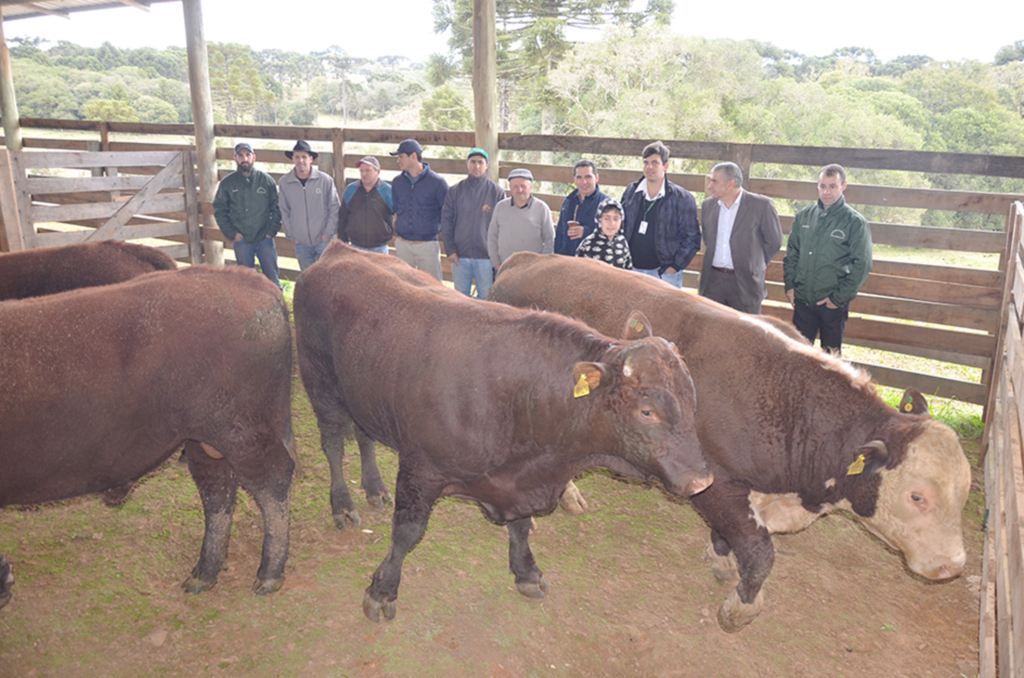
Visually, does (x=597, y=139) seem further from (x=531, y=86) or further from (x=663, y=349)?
(x=531, y=86)

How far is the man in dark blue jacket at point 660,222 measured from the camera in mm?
6223

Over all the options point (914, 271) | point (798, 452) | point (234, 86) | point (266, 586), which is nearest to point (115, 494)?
point (266, 586)

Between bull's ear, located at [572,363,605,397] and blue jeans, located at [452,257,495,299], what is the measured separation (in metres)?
4.61

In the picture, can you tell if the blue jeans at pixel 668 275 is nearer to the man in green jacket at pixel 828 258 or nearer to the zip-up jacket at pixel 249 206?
the man in green jacket at pixel 828 258

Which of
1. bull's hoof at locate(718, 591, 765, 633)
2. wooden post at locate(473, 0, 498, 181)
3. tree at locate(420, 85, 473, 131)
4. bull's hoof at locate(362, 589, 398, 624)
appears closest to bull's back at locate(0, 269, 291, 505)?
bull's hoof at locate(362, 589, 398, 624)

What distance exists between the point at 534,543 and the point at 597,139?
17.6 feet

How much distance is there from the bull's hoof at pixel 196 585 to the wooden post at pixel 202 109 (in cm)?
819

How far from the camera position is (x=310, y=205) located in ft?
27.6

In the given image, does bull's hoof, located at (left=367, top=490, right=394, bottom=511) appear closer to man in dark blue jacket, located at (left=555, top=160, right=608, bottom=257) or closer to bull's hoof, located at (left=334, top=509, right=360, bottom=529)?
bull's hoof, located at (left=334, top=509, right=360, bottom=529)

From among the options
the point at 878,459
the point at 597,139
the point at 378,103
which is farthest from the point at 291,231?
the point at 378,103

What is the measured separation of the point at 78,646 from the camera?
3.46 meters

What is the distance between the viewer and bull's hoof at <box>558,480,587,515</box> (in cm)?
507

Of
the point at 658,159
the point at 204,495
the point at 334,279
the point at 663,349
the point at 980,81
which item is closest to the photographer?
the point at 663,349

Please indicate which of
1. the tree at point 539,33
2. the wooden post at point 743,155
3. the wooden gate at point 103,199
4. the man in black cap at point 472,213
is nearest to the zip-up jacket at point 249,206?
the wooden gate at point 103,199
